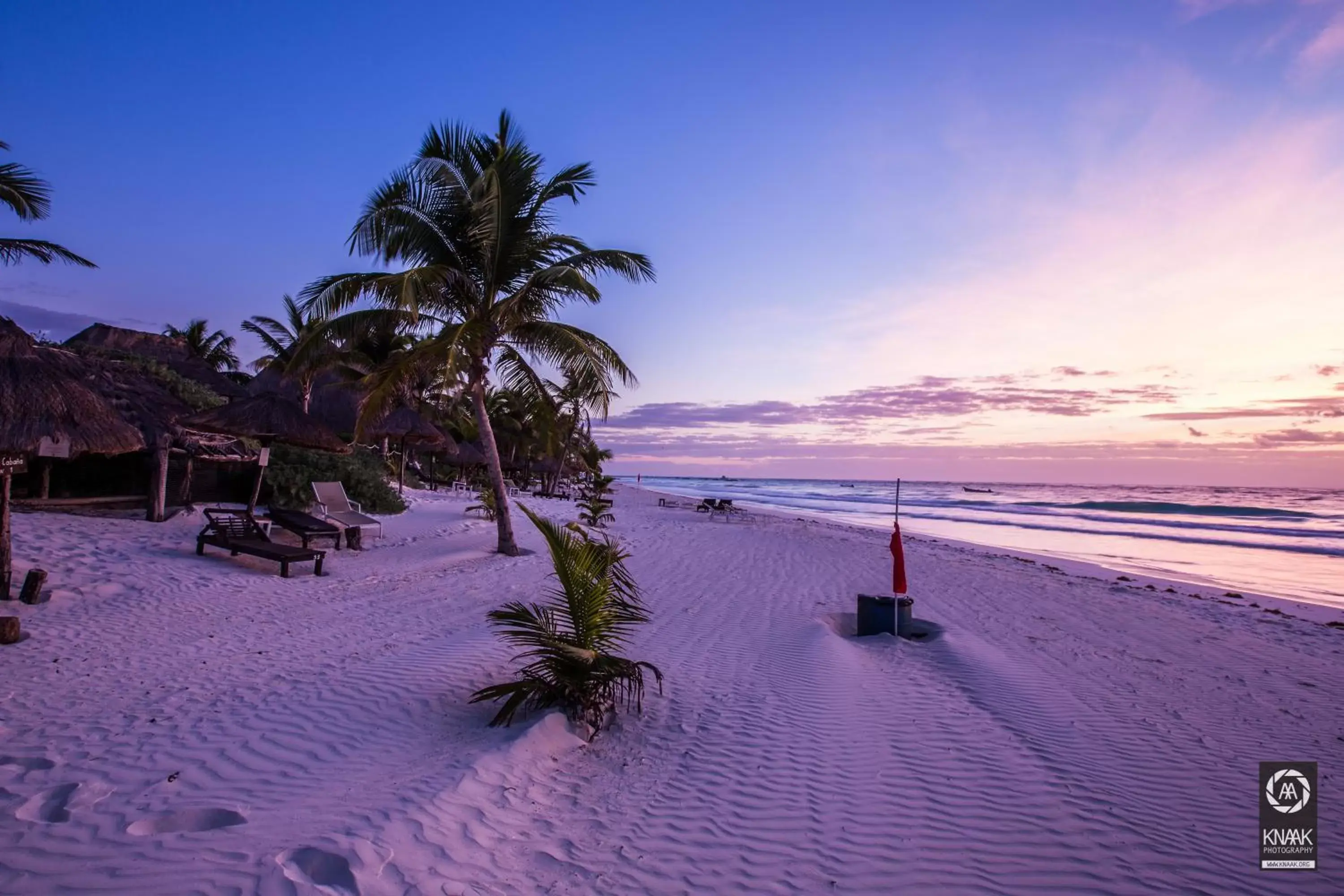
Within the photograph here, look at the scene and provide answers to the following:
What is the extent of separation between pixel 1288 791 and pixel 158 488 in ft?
49.1

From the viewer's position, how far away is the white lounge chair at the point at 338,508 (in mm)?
11797

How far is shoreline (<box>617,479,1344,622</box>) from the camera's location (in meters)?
11.0

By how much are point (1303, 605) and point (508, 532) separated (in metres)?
13.8

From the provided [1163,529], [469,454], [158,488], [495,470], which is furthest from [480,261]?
[1163,529]

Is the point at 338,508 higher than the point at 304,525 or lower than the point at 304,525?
higher

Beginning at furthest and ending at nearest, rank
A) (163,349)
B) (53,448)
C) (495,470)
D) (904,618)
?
(163,349)
(495,470)
(904,618)
(53,448)

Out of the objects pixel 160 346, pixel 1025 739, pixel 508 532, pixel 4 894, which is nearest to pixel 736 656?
pixel 1025 739

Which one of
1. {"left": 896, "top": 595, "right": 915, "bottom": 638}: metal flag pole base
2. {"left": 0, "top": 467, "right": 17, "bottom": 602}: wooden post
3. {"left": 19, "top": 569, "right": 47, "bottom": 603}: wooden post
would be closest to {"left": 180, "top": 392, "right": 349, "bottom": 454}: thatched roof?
{"left": 0, "top": 467, "right": 17, "bottom": 602}: wooden post

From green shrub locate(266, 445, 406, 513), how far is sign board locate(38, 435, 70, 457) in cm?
641

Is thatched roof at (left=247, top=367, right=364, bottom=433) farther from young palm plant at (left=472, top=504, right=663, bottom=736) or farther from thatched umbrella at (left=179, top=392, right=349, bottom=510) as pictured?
young palm plant at (left=472, top=504, right=663, bottom=736)

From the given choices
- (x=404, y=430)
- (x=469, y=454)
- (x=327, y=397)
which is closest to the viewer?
(x=404, y=430)

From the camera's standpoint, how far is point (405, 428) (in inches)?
715

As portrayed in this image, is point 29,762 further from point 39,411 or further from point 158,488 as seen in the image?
point 158,488

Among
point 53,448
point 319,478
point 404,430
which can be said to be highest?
point 404,430
